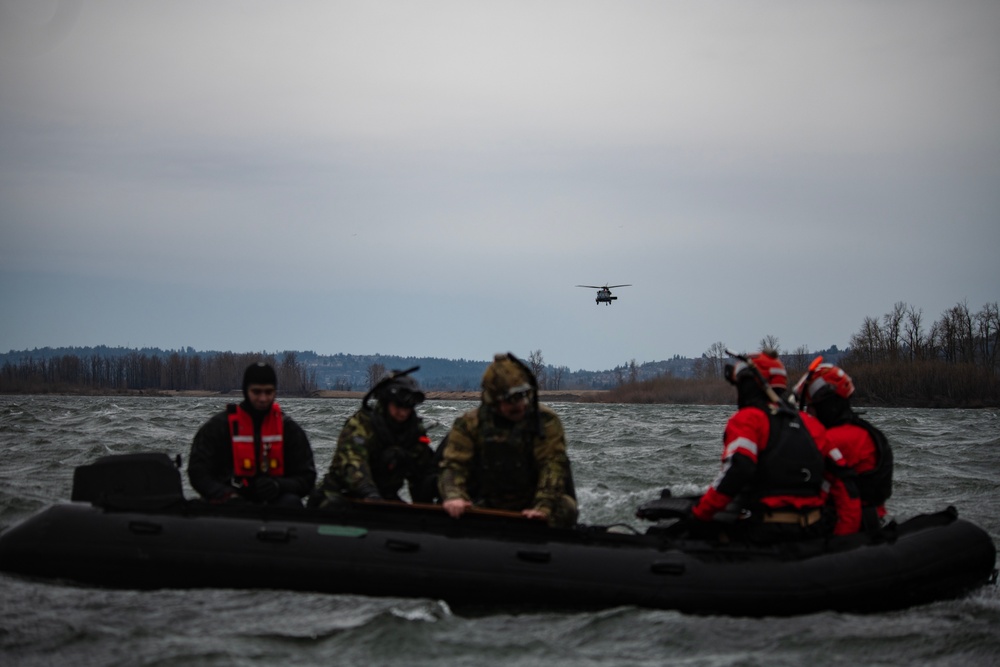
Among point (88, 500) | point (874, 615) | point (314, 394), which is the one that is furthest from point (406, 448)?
point (314, 394)

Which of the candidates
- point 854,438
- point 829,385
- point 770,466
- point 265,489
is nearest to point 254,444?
point 265,489

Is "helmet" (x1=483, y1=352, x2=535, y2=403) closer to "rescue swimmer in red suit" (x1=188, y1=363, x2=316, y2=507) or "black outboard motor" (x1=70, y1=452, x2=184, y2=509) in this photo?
"rescue swimmer in red suit" (x1=188, y1=363, x2=316, y2=507)

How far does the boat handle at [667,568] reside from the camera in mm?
6996

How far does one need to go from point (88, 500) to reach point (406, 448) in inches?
92.2

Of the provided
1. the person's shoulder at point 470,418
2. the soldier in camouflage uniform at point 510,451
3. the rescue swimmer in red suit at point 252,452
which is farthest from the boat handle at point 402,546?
the rescue swimmer in red suit at point 252,452

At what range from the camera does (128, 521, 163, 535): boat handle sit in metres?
7.29

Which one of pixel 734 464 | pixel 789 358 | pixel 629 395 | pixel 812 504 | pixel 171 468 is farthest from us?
pixel 789 358

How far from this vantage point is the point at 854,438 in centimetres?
759

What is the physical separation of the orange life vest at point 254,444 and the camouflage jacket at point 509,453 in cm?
141

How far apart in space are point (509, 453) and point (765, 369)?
1.82m

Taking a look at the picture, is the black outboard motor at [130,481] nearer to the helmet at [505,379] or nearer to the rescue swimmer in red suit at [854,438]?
the helmet at [505,379]

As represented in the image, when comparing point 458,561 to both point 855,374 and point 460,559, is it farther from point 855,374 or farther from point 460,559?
point 855,374

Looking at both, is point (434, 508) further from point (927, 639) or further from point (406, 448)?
point (927, 639)

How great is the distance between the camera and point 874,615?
285 inches
